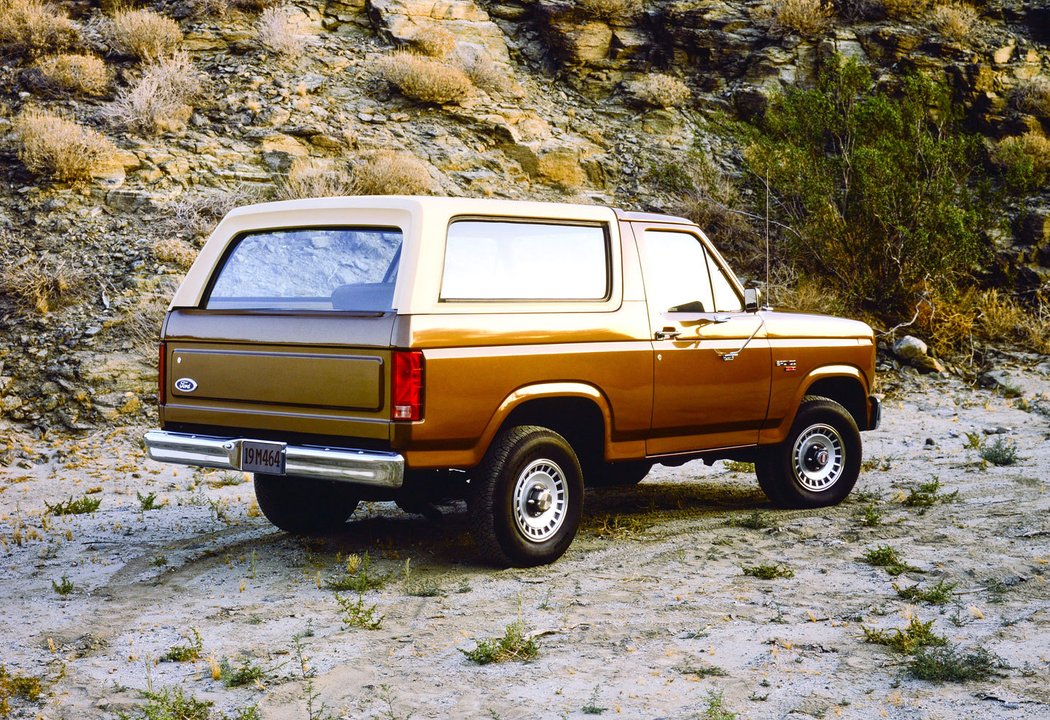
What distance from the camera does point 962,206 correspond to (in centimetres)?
1616

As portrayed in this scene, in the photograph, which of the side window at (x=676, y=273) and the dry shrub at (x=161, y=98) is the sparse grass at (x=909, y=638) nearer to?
the side window at (x=676, y=273)

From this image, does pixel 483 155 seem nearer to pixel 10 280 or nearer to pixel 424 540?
pixel 10 280

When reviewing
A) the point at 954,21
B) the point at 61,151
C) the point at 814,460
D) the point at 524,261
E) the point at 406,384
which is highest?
the point at 954,21

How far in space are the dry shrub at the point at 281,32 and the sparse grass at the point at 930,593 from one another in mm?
15379

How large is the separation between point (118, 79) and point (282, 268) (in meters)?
12.8

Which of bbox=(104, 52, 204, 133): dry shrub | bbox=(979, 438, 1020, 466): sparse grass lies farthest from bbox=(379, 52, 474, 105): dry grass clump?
bbox=(979, 438, 1020, 466): sparse grass

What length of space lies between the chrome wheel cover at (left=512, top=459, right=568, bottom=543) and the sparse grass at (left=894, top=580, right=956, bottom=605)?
183 cm

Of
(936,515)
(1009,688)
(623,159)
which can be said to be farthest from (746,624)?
(623,159)

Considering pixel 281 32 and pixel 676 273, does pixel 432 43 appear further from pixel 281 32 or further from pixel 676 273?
pixel 676 273

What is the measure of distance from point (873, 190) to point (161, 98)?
10.3 metres

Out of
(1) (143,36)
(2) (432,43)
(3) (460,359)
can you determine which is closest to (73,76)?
(1) (143,36)

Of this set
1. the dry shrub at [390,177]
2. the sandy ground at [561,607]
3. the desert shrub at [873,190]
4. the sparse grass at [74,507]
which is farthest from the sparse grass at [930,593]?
the dry shrub at [390,177]

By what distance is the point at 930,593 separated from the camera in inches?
217

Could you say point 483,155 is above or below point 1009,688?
above
